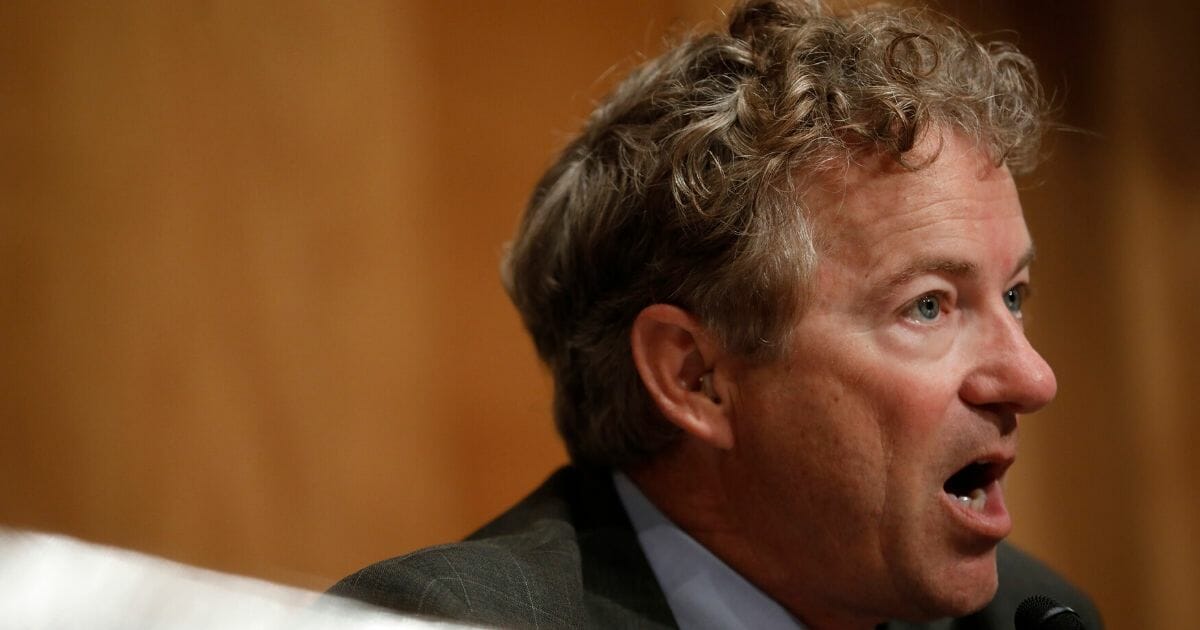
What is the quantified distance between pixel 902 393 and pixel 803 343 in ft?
0.38

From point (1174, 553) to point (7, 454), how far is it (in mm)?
1547

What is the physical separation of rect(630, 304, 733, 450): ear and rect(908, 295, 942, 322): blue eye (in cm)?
21

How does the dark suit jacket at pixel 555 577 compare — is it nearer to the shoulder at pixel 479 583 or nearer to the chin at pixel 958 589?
the shoulder at pixel 479 583

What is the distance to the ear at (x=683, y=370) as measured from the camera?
1.32 m

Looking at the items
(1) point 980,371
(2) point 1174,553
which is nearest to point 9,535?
(1) point 980,371

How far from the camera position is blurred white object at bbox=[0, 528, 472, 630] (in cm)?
50

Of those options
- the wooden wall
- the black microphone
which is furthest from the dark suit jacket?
the black microphone

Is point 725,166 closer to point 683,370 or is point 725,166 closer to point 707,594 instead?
point 683,370

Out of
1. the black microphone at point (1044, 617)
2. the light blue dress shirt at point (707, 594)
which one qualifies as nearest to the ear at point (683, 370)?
the light blue dress shirt at point (707, 594)

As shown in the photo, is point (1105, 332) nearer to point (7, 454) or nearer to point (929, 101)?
point (929, 101)

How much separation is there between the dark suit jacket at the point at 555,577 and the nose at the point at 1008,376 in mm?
399

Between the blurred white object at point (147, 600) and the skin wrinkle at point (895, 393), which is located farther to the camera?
the skin wrinkle at point (895, 393)

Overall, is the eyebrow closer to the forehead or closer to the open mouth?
the forehead

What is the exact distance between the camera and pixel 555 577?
1.21m
